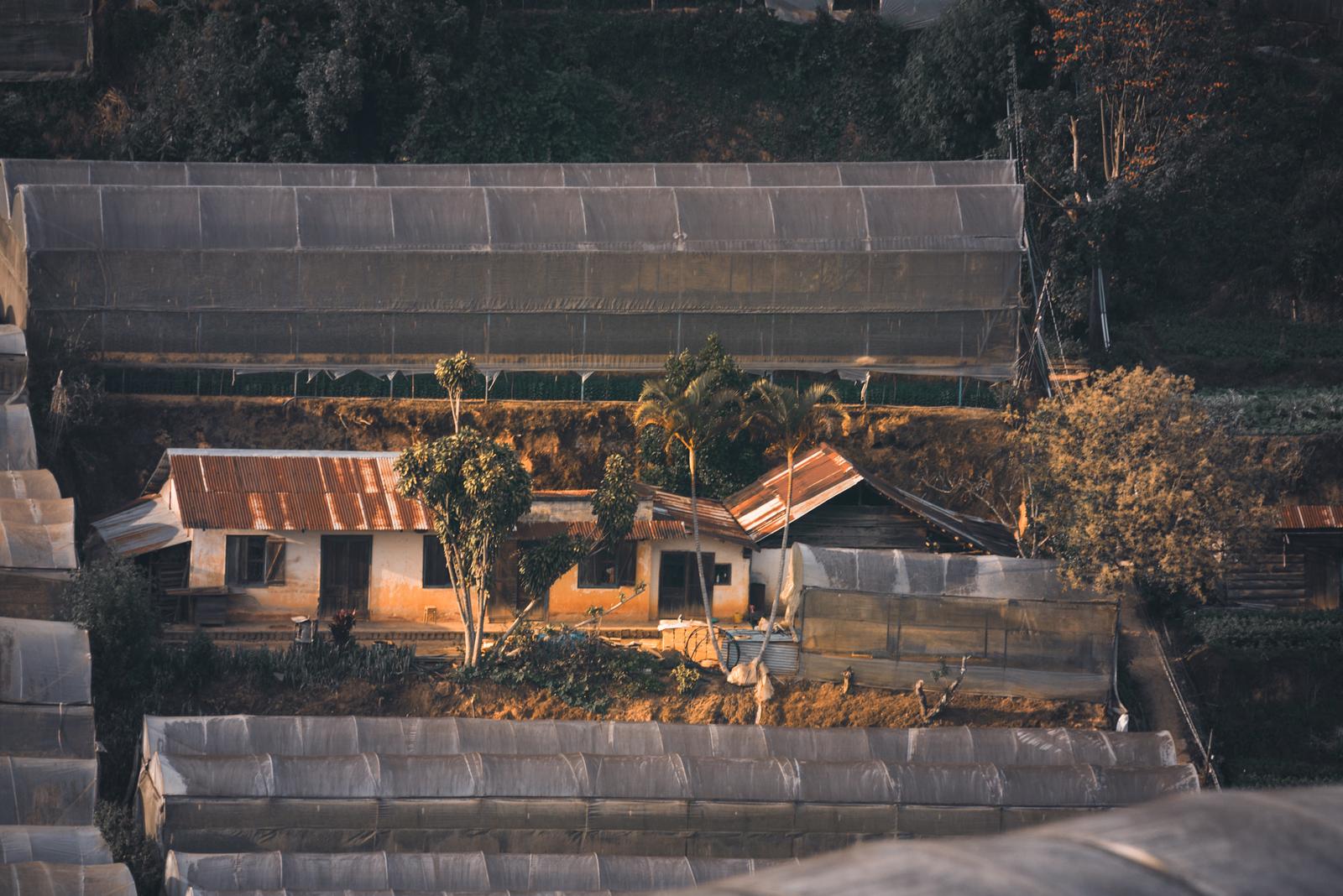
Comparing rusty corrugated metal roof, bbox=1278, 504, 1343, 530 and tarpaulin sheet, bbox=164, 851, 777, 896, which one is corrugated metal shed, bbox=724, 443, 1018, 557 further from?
tarpaulin sheet, bbox=164, 851, 777, 896

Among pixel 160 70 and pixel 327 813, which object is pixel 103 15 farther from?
pixel 327 813

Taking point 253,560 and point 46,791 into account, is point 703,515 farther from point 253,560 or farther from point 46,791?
point 46,791

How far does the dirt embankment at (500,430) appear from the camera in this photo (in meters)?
38.1

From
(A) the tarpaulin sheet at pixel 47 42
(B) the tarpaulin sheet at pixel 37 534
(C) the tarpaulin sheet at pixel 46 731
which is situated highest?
(A) the tarpaulin sheet at pixel 47 42

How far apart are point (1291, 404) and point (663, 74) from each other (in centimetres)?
2159

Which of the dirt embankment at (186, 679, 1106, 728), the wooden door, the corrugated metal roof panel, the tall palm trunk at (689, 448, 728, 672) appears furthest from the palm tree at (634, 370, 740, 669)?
the wooden door

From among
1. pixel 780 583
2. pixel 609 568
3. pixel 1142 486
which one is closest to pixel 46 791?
pixel 609 568

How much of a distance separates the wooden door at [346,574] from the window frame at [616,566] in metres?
4.33

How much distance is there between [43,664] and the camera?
2805 centimetres

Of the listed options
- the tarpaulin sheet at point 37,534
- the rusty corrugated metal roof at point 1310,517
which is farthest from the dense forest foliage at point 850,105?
the tarpaulin sheet at point 37,534

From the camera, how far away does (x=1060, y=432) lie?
33344mm

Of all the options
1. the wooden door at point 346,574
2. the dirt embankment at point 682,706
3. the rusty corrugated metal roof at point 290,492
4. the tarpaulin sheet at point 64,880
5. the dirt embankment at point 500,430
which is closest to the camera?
the tarpaulin sheet at point 64,880

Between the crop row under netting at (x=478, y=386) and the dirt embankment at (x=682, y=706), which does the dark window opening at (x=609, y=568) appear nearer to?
the dirt embankment at (x=682, y=706)

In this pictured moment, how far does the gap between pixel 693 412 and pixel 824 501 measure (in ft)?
11.3
